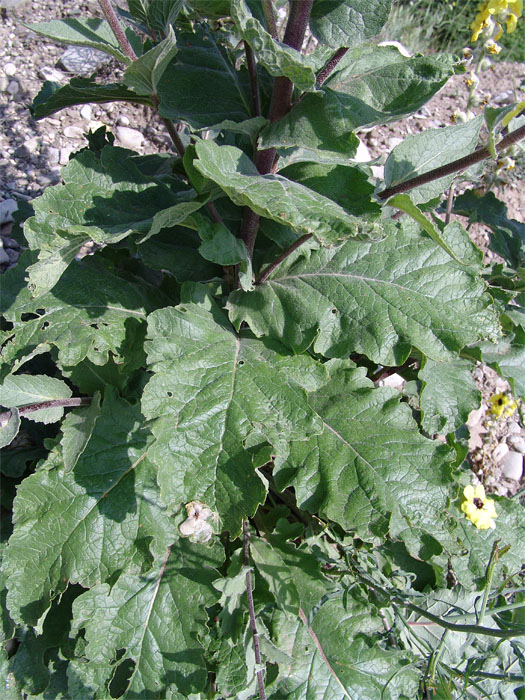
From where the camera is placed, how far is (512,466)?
3270mm

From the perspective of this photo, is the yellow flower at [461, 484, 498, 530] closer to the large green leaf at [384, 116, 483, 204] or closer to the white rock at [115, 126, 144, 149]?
the large green leaf at [384, 116, 483, 204]

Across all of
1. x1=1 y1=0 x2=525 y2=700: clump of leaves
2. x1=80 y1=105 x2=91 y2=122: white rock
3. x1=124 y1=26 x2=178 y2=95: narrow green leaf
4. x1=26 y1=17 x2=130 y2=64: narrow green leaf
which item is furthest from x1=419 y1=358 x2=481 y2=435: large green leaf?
x1=80 y1=105 x2=91 y2=122: white rock

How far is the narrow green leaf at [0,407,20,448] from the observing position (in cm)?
186

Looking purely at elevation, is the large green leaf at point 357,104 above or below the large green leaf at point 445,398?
above

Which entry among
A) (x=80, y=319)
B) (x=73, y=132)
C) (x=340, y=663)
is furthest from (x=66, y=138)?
(x=340, y=663)

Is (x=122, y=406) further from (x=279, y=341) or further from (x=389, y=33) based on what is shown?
(x=389, y=33)

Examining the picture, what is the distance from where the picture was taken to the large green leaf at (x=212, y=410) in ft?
5.35

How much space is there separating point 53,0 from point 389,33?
2818mm

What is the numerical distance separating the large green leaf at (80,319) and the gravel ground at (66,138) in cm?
121

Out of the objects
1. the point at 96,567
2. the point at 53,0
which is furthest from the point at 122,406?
the point at 53,0

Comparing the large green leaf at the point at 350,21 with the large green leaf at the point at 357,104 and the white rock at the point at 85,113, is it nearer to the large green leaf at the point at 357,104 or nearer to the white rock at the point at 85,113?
the large green leaf at the point at 357,104

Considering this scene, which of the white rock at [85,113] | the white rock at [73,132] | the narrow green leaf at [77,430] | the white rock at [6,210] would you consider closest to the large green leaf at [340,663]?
the narrow green leaf at [77,430]

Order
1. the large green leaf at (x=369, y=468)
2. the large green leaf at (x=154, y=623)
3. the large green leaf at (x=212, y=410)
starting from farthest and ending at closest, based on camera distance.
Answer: the large green leaf at (x=154, y=623) → the large green leaf at (x=369, y=468) → the large green leaf at (x=212, y=410)

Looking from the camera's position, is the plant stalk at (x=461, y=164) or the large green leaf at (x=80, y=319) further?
the large green leaf at (x=80, y=319)
